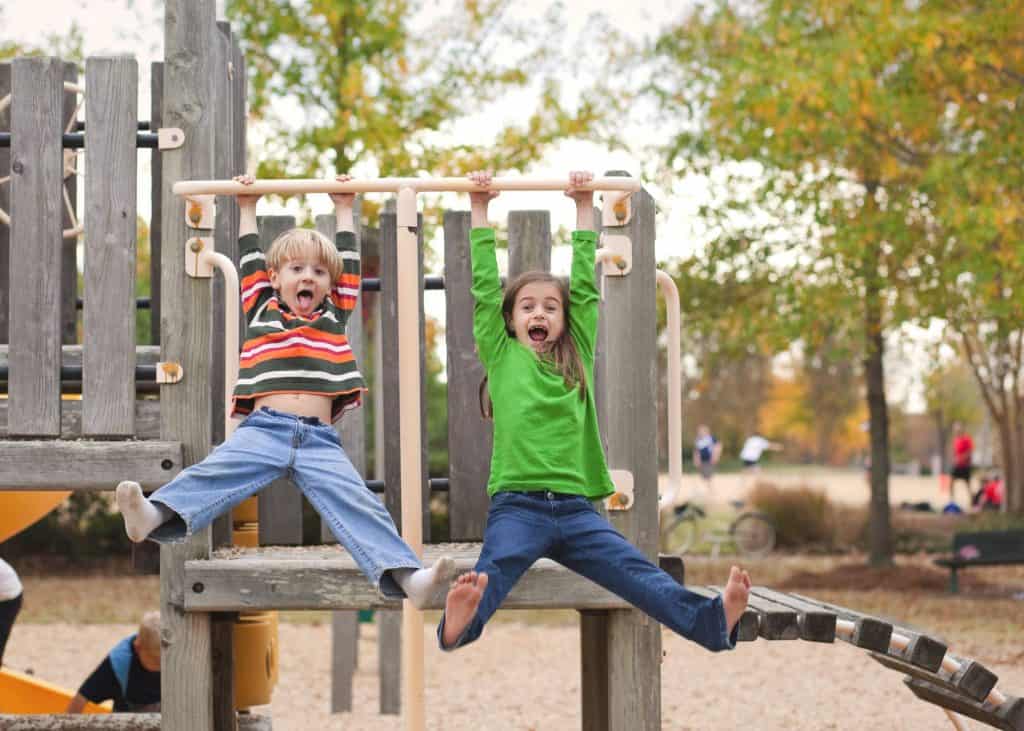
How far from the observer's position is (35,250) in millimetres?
4215

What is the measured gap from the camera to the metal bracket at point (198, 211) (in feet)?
13.5

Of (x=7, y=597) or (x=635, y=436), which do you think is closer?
(x=635, y=436)

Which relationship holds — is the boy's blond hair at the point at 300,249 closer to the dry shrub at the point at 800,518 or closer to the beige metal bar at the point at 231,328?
the beige metal bar at the point at 231,328

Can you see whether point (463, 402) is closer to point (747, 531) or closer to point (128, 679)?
point (128, 679)

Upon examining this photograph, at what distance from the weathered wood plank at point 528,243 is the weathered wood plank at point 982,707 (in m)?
2.62

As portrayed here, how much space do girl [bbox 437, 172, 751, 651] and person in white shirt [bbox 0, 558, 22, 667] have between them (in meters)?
2.57

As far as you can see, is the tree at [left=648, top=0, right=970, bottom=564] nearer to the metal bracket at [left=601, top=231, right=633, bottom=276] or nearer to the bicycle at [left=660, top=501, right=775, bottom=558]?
the bicycle at [left=660, top=501, right=775, bottom=558]

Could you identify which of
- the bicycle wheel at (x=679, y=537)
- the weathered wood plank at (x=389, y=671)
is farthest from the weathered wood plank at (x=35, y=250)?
the bicycle wheel at (x=679, y=537)

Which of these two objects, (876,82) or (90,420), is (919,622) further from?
(90,420)

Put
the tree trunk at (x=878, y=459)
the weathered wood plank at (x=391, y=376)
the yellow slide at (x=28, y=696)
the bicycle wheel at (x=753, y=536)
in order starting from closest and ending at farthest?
the weathered wood plank at (x=391, y=376) → the yellow slide at (x=28, y=696) → the tree trunk at (x=878, y=459) → the bicycle wheel at (x=753, y=536)

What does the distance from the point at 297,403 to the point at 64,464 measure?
32.8 inches

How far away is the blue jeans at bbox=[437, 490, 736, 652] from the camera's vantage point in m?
3.65

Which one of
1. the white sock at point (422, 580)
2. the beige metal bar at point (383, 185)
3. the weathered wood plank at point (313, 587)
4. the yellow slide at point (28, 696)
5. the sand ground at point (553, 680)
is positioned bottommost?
the sand ground at point (553, 680)

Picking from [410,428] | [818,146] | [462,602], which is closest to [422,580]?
[462,602]
